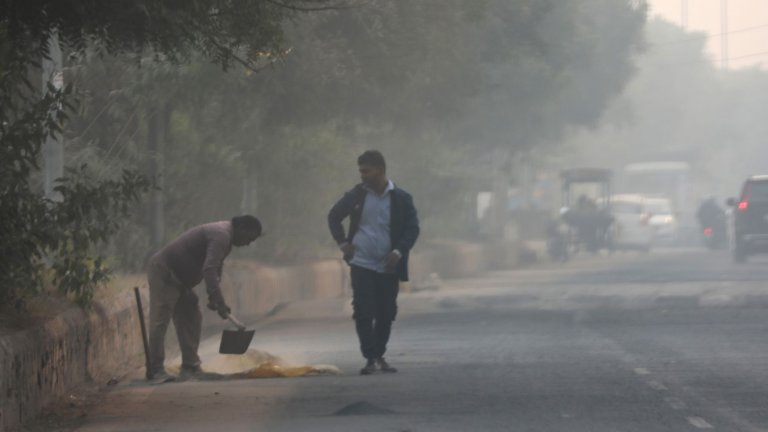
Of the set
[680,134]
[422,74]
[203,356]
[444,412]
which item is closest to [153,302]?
[203,356]

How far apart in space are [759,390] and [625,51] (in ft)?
158

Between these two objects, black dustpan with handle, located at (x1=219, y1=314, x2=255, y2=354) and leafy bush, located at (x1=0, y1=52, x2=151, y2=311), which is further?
black dustpan with handle, located at (x1=219, y1=314, x2=255, y2=354)

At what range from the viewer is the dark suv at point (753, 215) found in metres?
42.0

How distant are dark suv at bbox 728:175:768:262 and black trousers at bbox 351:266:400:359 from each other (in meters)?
28.2

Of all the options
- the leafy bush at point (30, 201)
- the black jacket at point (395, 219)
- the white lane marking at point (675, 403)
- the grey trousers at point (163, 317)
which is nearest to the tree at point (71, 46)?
the leafy bush at point (30, 201)

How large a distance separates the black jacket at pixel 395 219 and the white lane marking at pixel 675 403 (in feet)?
10.9

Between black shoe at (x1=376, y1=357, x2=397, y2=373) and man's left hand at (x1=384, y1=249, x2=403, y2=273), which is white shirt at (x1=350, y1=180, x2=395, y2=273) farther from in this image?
black shoe at (x1=376, y1=357, x2=397, y2=373)

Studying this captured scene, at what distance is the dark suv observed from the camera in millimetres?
41969

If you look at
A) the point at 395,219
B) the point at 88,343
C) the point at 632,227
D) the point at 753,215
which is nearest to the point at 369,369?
the point at 395,219

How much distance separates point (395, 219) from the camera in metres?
15.0

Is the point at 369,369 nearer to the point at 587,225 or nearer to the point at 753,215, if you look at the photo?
the point at 753,215

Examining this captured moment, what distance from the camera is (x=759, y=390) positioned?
12734mm

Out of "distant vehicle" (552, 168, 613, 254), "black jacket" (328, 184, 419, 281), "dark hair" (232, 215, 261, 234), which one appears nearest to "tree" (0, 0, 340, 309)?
"dark hair" (232, 215, 261, 234)

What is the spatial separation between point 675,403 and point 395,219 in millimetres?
3758
